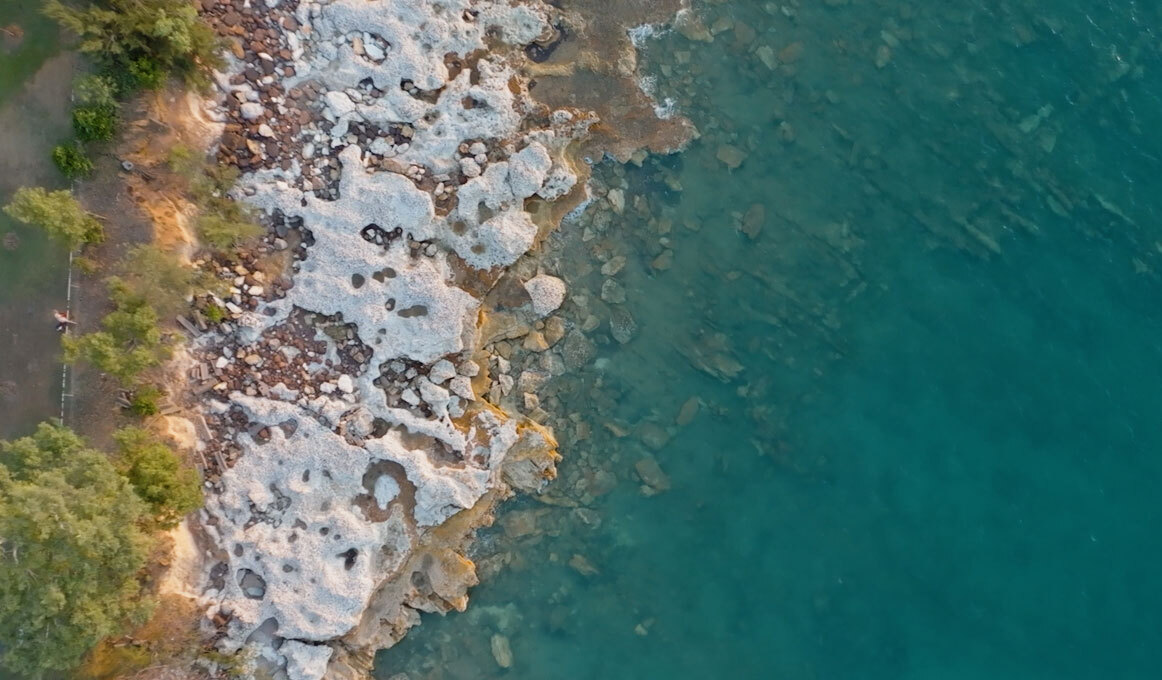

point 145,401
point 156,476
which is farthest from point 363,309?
point 156,476

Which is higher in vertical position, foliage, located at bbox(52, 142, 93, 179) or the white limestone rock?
foliage, located at bbox(52, 142, 93, 179)

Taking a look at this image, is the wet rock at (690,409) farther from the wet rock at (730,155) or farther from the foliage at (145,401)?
the foliage at (145,401)

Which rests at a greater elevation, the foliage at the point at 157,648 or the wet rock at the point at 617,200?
the wet rock at the point at 617,200

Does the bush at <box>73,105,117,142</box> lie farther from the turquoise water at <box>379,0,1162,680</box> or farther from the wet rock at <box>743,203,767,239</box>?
the wet rock at <box>743,203,767,239</box>

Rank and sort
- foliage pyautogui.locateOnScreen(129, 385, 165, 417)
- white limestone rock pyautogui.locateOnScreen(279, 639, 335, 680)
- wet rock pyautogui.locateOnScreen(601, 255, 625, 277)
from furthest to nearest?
wet rock pyautogui.locateOnScreen(601, 255, 625, 277) < white limestone rock pyautogui.locateOnScreen(279, 639, 335, 680) < foliage pyautogui.locateOnScreen(129, 385, 165, 417)

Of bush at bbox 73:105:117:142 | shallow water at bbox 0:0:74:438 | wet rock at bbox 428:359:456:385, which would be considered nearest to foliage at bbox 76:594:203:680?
shallow water at bbox 0:0:74:438

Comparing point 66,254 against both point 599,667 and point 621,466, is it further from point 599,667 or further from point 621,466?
point 599,667

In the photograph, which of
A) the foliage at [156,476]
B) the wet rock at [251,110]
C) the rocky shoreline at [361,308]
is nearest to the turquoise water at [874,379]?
the rocky shoreline at [361,308]
